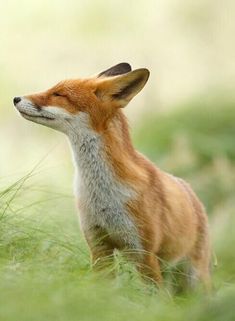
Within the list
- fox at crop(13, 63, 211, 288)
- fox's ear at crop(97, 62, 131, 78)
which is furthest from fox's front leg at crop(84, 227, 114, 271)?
fox's ear at crop(97, 62, 131, 78)

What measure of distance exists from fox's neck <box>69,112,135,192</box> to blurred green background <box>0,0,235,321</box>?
1.18 ft

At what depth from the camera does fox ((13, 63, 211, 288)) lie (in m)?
8.34

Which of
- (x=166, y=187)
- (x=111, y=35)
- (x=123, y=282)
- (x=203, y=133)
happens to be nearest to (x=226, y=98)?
(x=203, y=133)

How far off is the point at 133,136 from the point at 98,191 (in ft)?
23.1

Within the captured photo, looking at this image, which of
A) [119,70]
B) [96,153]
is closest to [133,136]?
[119,70]

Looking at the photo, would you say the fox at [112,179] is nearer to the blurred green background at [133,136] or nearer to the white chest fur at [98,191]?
the white chest fur at [98,191]

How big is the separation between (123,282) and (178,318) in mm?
872

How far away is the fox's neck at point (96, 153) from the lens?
8.45m

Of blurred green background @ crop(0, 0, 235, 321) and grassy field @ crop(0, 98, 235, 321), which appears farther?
blurred green background @ crop(0, 0, 235, 321)

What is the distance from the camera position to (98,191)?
27.6 feet

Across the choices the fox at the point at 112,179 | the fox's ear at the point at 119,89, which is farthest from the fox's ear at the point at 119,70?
the fox's ear at the point at 119,89

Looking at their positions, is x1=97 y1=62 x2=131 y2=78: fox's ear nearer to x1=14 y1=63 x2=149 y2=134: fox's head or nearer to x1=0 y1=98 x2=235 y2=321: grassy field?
x1=14 y1=63 x2=149 y2=134: fox's head

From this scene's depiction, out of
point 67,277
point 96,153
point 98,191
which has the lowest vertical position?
point 67,277

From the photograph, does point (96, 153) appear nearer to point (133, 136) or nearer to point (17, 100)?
point (17, 100)
